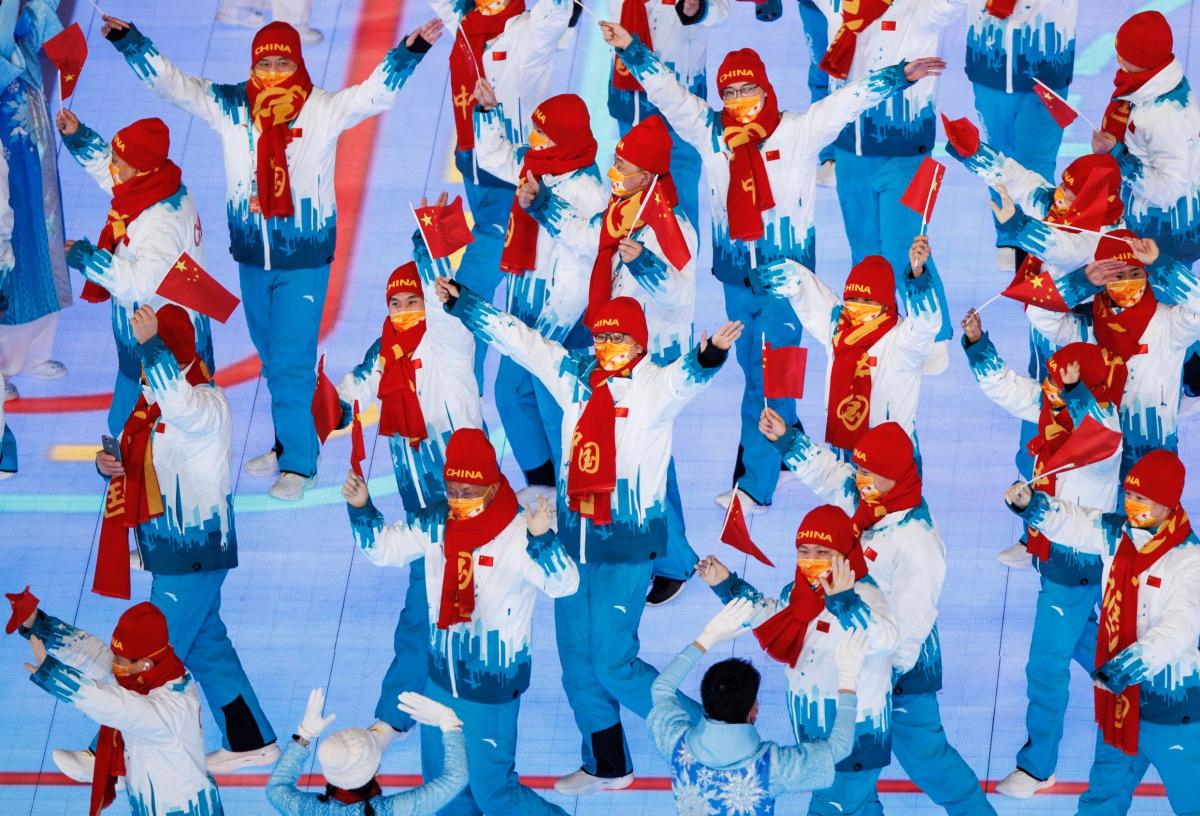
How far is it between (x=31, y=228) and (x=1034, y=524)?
19.7 feet

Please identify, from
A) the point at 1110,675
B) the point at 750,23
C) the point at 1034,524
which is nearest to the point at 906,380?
the point at 1034,524

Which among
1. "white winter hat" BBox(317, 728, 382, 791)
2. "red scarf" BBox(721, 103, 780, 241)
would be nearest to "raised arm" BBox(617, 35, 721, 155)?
"red scarf" BBox(721, 103, 780, 241)

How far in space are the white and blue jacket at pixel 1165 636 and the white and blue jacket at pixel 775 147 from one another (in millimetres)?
2506

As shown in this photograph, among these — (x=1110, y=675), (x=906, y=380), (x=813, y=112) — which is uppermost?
(x=813, y=112)

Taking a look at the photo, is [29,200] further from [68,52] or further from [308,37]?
[308,37]

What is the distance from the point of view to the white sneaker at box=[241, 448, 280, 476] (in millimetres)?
12453

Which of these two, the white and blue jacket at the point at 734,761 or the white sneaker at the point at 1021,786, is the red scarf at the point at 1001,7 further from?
the white and blue jacket at the point at 734,761

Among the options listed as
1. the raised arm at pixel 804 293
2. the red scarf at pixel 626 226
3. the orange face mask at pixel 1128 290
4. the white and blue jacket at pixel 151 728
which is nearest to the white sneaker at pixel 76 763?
the white and blue jacket at pixel 151 728

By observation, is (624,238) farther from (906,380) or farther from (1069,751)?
(1069,751)

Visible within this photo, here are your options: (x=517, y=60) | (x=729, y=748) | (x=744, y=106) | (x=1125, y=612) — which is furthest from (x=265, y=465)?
(x=1125, y=612)

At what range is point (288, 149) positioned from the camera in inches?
463

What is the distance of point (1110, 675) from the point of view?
919 centimetres

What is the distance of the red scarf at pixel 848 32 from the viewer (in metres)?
12.4

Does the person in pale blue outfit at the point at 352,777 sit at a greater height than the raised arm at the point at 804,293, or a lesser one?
lesser
